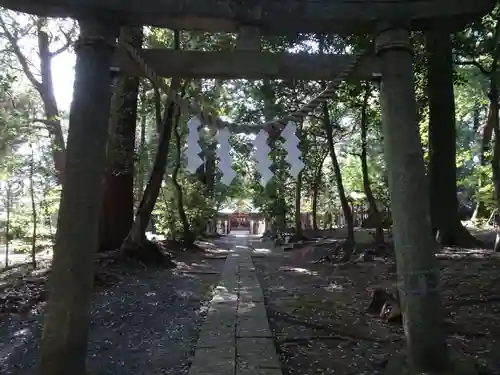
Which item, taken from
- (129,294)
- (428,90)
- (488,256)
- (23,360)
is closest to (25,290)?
(129,294)

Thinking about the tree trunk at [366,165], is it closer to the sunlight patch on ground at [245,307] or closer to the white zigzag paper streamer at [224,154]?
the sunlight patch on ground at [245,307]

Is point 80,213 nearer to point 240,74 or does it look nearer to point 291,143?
point 240,74

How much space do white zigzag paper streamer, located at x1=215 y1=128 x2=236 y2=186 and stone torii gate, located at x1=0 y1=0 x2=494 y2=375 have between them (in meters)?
0.54

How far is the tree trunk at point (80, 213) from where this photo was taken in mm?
3443

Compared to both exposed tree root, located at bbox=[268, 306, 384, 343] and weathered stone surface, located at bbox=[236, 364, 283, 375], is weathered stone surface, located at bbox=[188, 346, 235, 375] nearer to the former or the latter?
weathered stone surface, located at bbox=[236, 364, 283, 375]

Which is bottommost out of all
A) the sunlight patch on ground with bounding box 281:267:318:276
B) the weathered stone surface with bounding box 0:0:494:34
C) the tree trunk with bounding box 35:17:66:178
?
the sunlight patch on ground with bounding box 281:267:318:276

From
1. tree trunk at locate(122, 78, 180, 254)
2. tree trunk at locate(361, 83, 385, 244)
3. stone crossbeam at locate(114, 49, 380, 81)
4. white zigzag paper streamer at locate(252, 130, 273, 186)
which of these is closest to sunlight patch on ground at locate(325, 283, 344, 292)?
tree trunk at locate(361, 83, 385, 244)

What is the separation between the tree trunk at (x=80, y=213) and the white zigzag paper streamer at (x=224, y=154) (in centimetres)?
98

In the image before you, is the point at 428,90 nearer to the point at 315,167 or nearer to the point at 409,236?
the point at 409,236

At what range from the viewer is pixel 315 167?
21.3 m

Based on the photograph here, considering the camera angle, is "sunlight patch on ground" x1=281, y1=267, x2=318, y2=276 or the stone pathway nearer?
the stone pathway

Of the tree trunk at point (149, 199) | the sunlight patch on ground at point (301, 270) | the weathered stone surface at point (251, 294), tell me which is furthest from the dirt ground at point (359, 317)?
the tree trunk at point (149, 199)

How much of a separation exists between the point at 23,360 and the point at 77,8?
10.5ft

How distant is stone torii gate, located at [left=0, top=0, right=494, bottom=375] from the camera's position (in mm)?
3508
